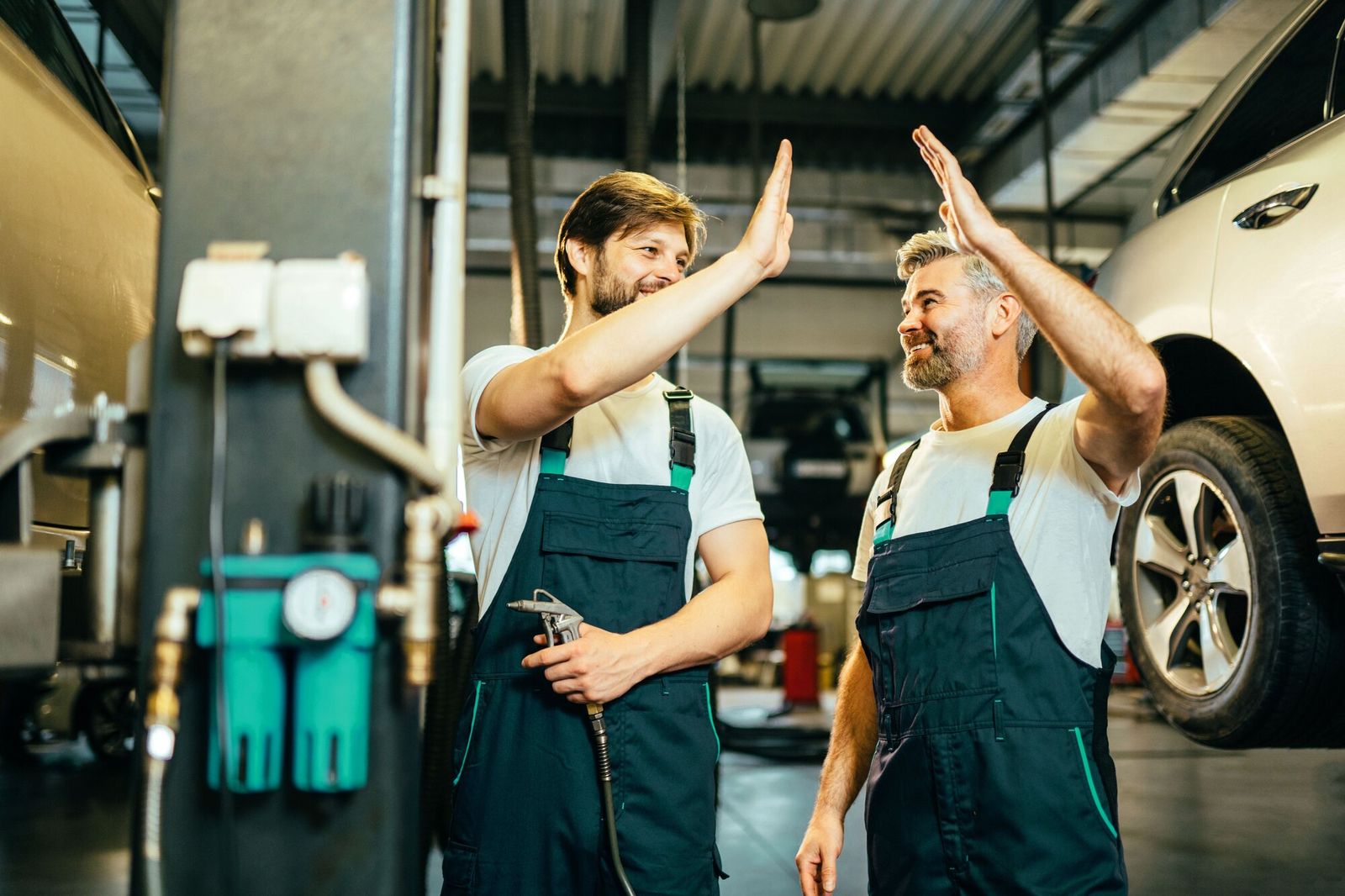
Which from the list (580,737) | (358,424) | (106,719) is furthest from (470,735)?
(106,719)

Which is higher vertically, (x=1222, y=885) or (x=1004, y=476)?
(x=1004, y=476)

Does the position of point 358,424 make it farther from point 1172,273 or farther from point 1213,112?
point 1213,112

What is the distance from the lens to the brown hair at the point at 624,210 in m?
1.57

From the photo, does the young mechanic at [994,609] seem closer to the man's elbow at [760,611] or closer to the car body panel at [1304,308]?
the man's elbow at [760,611]

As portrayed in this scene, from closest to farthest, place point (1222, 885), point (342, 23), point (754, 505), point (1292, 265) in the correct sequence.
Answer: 1. point (342, 23)
2. point (754, 505)
3. point (1292, 265)
4. point (1222, 885)

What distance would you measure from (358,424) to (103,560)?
299 mm

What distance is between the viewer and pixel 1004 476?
60.1 inches

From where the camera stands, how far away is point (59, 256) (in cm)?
169

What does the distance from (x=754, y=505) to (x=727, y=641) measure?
238mm

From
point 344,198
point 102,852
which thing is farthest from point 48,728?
point 344,198

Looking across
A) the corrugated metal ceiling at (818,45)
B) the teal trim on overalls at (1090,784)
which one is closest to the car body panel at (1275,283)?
the teal trim on overalls at (1090,784)

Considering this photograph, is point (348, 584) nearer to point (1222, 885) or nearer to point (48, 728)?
point (1222, 885)

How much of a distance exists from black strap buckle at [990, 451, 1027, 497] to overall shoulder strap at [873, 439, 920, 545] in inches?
7.6

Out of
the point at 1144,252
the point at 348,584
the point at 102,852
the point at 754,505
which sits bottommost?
the point at 102,852
